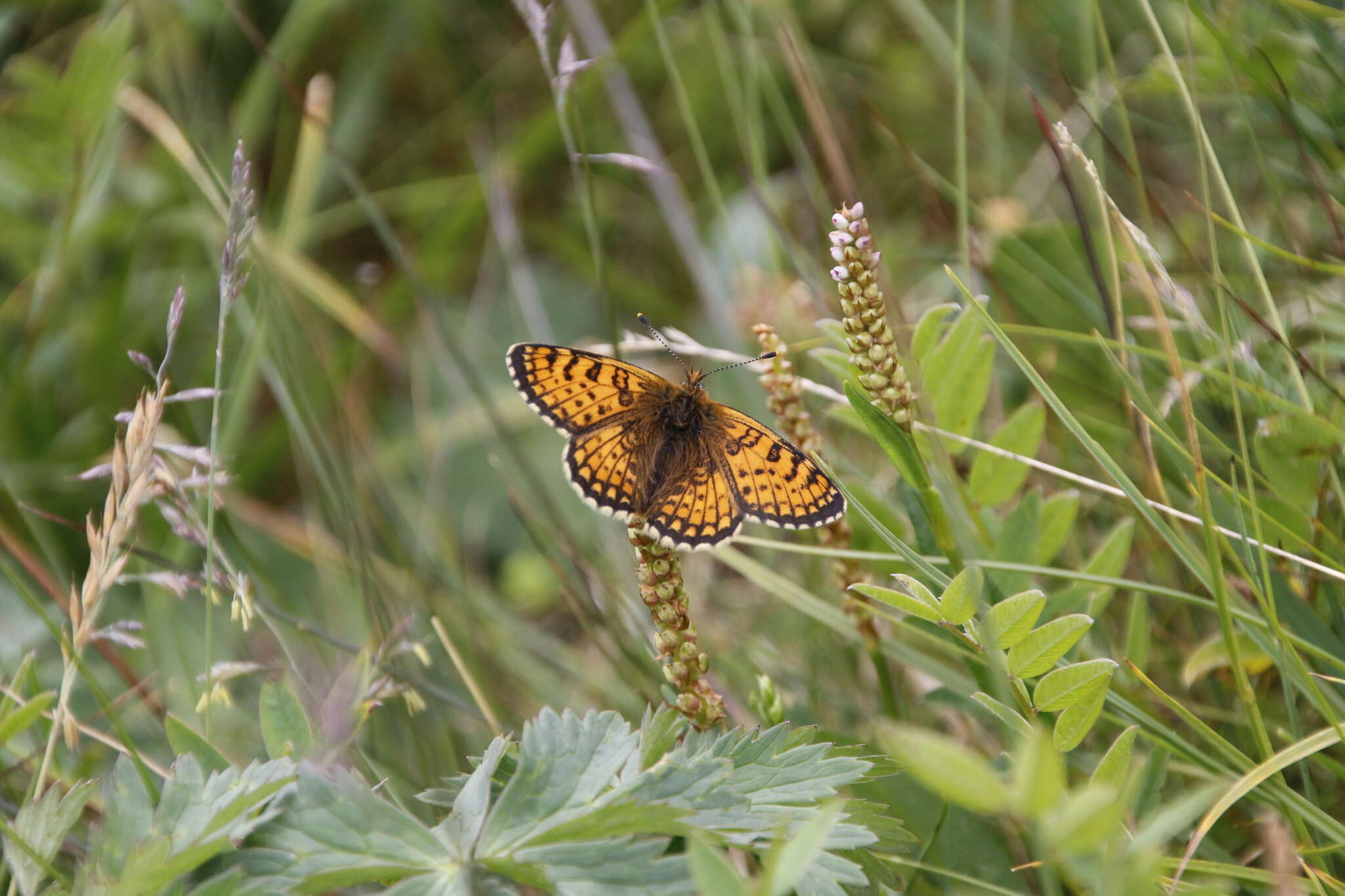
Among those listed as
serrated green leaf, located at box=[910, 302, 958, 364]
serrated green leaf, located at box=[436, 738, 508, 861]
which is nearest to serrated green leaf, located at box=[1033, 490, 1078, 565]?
serrated green leaf, located at box=[910, 302, 958, 364]

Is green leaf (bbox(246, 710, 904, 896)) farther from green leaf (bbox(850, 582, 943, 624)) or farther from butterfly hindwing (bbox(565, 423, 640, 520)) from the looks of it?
butterfly hindwing (bbox(565, 423, 640, 520))

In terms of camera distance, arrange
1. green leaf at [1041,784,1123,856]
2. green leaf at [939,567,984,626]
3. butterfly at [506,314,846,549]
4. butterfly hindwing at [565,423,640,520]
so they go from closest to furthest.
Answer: green leaf at [1041,784,1123,856]
green leaf at [939,567,984,626]
butterfly at [506,314,846,549]
butterfly hindwing at [565,423,640,520]

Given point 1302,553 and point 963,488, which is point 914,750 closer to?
point 963,488

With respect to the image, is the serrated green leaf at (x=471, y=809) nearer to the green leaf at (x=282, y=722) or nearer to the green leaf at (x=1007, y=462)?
the green leaf at (x=282, y=722)

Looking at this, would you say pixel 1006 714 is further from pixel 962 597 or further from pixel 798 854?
pixel 798 854

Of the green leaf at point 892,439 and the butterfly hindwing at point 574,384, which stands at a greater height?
the green leaf at point 892,439

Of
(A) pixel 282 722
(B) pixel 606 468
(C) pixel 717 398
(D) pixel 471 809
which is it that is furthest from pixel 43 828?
(C) pixel 717 398

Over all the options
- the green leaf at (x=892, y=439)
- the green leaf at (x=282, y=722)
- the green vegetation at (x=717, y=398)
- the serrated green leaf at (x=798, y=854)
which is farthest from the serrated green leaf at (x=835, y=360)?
the green leaf at (x=282, y=722)
